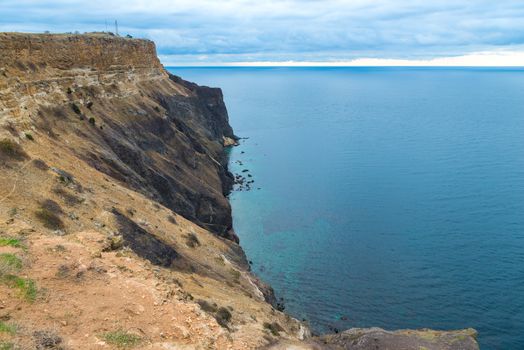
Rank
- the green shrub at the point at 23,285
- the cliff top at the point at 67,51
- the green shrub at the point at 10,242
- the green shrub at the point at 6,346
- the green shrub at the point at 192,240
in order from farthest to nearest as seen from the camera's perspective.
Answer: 1. the cliff top at the point at 67,51
2. the green shrub at the point at 192,240
3. the green shrub at the point at 10,242
4. the green shrub at the point at 23,285
5. the green shrub at the point at 6,346

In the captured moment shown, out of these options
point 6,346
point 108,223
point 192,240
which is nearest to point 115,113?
point 192,240

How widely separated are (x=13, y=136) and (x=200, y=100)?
115m

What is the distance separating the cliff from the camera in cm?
2231

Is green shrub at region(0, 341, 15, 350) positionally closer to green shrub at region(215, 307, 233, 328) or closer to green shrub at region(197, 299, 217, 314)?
green shrub at region(215, 307, 233, 328)

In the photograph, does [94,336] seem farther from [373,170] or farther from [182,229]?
[373,170]

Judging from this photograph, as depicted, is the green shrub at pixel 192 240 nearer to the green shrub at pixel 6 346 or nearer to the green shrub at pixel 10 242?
the green shrub at pixel 10 242

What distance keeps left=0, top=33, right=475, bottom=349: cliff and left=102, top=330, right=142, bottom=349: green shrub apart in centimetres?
6

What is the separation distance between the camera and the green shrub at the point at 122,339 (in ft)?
67.9

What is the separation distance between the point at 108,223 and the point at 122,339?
20.3m

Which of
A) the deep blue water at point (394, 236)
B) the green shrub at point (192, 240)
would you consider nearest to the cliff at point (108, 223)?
the green shrub at point (192, 240)

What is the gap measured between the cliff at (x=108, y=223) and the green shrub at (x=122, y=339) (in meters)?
0.06

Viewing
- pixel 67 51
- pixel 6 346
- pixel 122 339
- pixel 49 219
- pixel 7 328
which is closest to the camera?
pixel 6 346

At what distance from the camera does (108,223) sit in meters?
39.6

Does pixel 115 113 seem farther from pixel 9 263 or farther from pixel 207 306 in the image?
pixel 9 263
